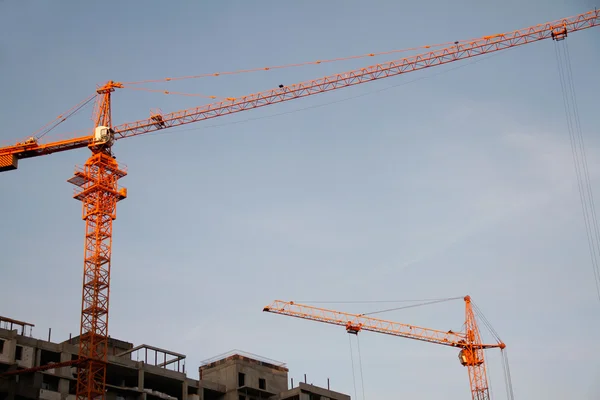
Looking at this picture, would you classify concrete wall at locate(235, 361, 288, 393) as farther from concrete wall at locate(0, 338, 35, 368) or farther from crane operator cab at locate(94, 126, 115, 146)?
crane operator cab at locate(94, 126, 115, 146)

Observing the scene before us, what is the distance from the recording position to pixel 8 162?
11219 centimetres

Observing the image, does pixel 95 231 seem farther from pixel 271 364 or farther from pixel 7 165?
pixel 271 364

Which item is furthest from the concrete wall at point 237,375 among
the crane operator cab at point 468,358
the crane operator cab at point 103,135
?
the crane operator cab at point 468,358

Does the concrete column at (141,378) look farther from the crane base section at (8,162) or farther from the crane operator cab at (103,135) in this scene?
the crane base section at (8,162)

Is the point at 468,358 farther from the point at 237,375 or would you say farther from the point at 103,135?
the point at 103,135

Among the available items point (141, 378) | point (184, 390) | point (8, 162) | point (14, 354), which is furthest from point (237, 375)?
point (8, 162)

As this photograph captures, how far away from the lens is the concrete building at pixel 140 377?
10281cm

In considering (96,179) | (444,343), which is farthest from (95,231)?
(444,343)

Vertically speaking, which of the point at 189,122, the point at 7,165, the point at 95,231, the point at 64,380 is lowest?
the point at 64,380

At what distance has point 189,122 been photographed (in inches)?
4892

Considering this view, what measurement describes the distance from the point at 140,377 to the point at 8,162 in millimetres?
29109

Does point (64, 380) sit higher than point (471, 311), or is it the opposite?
point (471, 311)

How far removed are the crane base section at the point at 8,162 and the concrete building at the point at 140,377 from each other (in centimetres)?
1820

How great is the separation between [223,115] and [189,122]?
4680 mm
